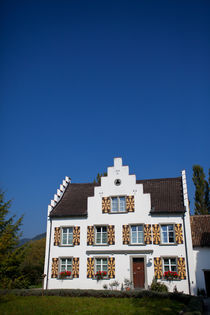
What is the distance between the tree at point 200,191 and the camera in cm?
4366

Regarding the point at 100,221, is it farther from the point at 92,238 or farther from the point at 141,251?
the point at 141,251

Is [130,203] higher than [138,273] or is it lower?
higher

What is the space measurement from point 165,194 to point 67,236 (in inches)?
426

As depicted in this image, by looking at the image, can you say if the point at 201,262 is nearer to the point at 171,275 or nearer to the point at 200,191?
the point at 171,275

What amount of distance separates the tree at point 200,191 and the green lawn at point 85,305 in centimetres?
2792

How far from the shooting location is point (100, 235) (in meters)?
25.7

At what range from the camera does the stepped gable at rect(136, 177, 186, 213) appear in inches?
969

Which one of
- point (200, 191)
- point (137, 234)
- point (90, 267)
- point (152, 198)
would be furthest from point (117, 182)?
point (200, 191)

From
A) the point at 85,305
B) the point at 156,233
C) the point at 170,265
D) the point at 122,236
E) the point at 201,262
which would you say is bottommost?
the point at 85,305

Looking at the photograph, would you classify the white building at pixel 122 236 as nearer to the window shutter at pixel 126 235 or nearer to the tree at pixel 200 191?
the window shutter at pixel 126 235

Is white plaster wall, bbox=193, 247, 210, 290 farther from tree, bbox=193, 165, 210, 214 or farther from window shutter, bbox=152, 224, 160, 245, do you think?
tree, bbox=193, 165, 210, 214

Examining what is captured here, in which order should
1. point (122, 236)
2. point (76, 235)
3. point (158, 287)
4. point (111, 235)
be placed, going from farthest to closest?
point (76, 235)
point (111, 235)
point (122, 236)
point (158, 287)

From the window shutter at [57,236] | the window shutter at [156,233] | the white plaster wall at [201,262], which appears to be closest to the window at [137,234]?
the window shutter at [156,233]

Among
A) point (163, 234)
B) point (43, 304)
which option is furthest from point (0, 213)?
point (163, 234)
